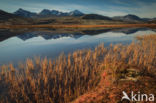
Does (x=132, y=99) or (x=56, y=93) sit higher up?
(x=132, y=99)

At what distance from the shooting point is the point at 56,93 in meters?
6.36

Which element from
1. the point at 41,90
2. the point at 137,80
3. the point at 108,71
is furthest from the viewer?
the point at 41,90

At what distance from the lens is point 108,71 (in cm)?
609

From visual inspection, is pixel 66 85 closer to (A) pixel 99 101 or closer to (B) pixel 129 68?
(A) pixel 99 101

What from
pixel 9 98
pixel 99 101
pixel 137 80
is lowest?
pixel 9 98

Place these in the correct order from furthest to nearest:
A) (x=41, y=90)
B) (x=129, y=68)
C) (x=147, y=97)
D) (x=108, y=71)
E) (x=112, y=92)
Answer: (x=41, y=90), (x=108, y=71), (x=129, y=68), (x=112, y=92), (x=147, y=97)

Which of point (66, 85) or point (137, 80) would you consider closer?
point (137, 80)

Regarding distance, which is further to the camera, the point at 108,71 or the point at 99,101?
the point at 108,71

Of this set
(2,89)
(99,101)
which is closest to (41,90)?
(2,89)

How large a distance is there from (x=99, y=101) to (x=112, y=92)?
668 mm

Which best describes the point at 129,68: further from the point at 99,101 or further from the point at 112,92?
the point at 99,101

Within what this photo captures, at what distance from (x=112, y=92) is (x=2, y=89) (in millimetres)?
6204

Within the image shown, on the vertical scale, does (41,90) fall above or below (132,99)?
below

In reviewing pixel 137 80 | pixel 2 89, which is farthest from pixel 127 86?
pixel 2 89
